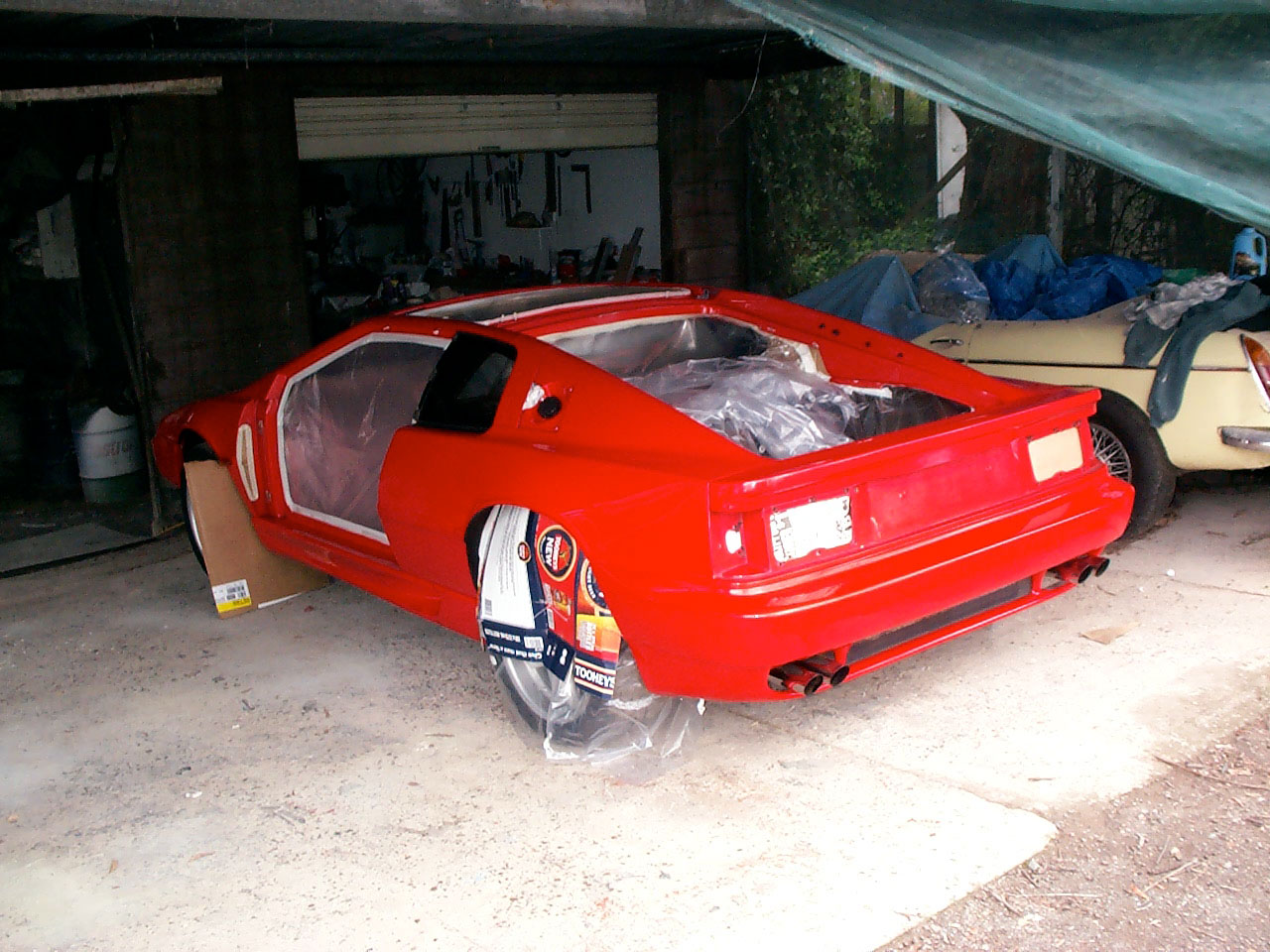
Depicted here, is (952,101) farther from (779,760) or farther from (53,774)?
(53,774)

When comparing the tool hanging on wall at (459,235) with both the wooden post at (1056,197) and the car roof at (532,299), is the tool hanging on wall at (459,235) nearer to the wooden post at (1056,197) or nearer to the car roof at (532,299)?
the wooden post at (1056,197)

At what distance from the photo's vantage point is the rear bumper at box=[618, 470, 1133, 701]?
130 inches

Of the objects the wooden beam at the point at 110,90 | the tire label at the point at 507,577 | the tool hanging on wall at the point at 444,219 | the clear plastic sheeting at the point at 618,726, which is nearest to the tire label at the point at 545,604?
the tire label at the point at 507,577

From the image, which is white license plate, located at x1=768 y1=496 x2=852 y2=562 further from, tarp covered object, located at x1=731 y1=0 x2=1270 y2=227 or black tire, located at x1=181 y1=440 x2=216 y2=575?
black tire, located at x1=181 y1=440 x2=216 y2=575

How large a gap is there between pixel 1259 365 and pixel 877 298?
2.31 m

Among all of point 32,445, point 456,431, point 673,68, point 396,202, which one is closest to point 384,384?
point 456,431

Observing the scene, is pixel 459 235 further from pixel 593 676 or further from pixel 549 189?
pixel 593 676

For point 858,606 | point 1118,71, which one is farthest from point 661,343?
point 1118,71

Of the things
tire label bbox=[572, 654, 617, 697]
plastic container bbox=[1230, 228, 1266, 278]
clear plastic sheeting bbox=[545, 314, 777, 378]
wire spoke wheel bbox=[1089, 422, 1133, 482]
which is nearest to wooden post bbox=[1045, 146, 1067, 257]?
plastic container bbox=[1230, 228, 1266, 278]

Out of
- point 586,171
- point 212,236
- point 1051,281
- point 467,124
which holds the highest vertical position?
point 467,124

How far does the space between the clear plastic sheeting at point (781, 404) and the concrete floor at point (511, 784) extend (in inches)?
36.3

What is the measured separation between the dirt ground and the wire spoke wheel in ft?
7.54

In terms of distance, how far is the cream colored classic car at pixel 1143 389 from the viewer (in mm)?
5211

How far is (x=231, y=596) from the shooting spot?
5.42 metres
